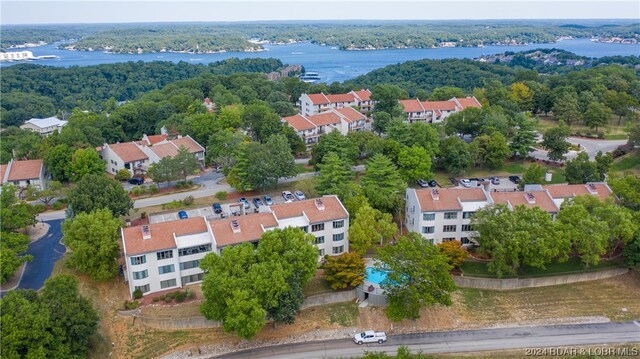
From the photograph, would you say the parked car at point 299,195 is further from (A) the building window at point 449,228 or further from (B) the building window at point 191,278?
(B) the building window at point 191,278

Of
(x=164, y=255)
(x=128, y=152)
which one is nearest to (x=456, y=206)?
(x=164, y=255)

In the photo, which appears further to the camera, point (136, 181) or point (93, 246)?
point (136, 181)

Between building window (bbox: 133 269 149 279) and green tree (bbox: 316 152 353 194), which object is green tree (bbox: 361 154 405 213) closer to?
green tree (bbox: 316 152 353 194)

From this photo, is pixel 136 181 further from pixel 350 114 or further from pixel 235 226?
pixel 350 114

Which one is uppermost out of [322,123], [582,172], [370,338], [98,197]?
[322,123]

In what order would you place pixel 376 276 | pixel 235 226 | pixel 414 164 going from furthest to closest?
1. pixel 414 164
2. pixel 235 226
3. pixel 376 276

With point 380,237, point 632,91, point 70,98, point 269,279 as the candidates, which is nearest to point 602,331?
point 380,237

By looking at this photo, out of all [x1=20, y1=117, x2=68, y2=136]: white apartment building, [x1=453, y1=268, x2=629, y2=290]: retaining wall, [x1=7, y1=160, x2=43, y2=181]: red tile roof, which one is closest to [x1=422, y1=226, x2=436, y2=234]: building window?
[x1=453, y1=268, x2=629, y2=290]: retaining wall
